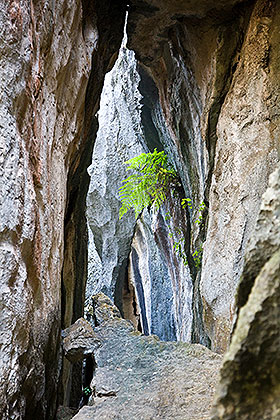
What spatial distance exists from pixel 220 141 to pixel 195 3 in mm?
1457

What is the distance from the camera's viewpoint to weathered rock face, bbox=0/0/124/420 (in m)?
1.89

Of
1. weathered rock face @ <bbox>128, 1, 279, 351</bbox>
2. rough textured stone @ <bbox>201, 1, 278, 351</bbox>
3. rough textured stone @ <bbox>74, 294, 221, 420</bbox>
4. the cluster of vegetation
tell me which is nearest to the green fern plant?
the cluster of vegetation

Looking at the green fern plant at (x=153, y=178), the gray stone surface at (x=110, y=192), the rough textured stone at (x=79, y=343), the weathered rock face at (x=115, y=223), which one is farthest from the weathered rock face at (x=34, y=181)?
the gray stone surface at (x=110, y=192)

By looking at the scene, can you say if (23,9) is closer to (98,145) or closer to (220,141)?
(220,141)

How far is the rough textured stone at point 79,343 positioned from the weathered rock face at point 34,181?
0.28 metres

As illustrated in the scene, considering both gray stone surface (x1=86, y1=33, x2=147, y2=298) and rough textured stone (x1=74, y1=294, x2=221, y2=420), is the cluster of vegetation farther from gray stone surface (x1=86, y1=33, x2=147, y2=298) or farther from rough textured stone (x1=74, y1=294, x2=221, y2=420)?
gray stone surface (x1=86, y1=33, x2=147, y2=298)

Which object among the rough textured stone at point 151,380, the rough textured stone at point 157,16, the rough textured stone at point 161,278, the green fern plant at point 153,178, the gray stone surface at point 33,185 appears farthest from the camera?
the rough textured stone at point 161,278

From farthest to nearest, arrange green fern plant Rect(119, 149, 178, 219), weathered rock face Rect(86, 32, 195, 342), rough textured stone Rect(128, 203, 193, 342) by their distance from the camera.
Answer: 1. weathered rock face Rect(86, 32, 195, 342)
2. rough textured stone Rect(128, 203, 193, 342)
3. green fern plant Rect(119, 149, 178, 219)

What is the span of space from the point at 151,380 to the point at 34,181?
1540mm

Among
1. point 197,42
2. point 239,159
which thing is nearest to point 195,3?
point 197,42

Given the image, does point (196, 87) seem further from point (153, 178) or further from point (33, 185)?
point (33, 185)

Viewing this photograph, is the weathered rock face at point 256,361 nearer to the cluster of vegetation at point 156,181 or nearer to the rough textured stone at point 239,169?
the rough textured stone at point 239,169

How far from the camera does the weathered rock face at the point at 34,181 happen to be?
1.89m

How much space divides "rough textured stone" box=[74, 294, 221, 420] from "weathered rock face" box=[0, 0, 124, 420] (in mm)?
432
